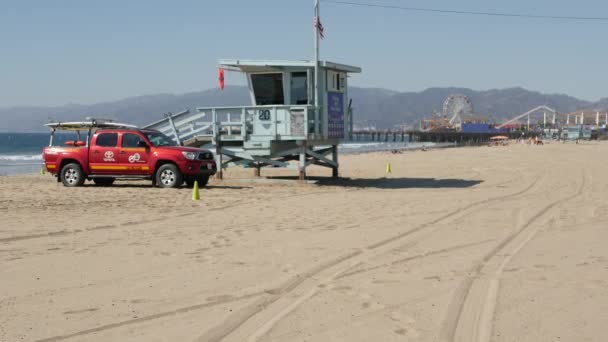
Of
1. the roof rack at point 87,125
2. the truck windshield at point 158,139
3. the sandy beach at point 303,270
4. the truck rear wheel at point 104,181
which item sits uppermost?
the roof rack at point 87,125

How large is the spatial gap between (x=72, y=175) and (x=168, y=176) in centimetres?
300

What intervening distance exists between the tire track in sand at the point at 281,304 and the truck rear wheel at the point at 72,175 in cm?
1237

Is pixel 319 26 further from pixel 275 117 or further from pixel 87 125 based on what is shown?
pixel 87 125

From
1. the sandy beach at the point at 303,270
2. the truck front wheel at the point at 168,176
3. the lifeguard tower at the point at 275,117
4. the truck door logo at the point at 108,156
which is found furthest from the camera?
the lifeguard tower at the point at 275,117

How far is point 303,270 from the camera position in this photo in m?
7.79

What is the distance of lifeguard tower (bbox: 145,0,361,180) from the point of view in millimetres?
20875

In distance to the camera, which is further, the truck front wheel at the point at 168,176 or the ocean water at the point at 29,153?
the ocean water at the point at 29,153

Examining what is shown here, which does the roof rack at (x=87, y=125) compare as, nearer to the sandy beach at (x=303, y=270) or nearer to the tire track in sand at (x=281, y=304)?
the sandy beach at (x=303, y=270)

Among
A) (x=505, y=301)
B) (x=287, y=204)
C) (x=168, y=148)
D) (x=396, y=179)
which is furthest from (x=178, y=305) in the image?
(x=396, y=179)

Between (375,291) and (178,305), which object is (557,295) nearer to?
(375,291)

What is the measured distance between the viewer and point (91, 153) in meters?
19.6

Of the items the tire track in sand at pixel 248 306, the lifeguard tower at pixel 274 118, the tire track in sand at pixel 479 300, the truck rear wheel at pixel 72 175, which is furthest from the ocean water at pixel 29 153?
the tire track in sand at pixel 479 300

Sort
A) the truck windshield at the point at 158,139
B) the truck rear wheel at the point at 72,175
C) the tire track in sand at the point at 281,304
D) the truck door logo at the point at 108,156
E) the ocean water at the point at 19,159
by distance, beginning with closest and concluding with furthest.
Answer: the tire track in sand at the point at 281,304, the truck door logo at the point at 108,156, the truck windshield at the point at 158,139, the truck rear wheel at the point at 72,175, the ocean water at the point at 19,159

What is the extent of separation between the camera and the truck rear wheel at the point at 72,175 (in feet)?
64.5
